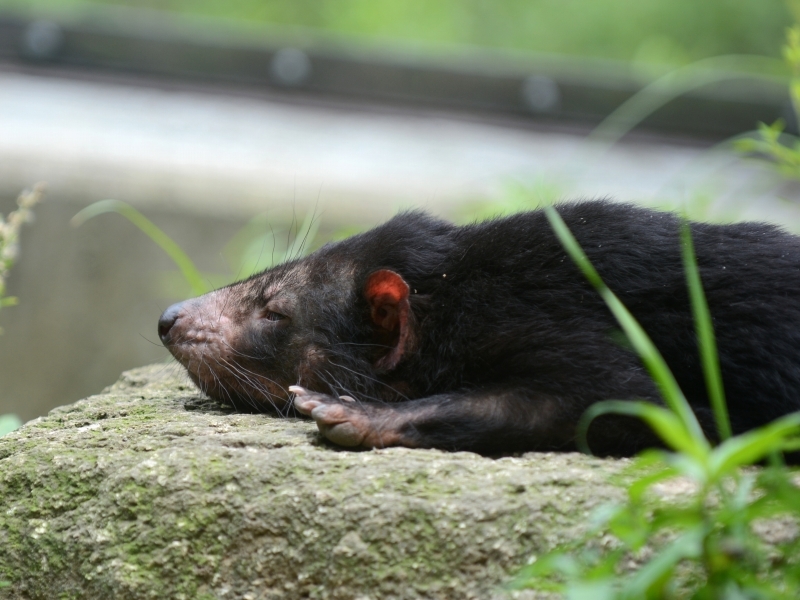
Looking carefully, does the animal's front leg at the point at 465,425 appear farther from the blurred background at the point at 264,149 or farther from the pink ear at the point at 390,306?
the blurred background at the point at 264,149

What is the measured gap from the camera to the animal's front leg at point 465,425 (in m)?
3.09

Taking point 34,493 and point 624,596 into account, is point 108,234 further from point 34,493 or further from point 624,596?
point 624,596

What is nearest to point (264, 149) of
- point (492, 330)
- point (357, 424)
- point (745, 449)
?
point (492, 330)

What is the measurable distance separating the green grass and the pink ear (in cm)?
1186

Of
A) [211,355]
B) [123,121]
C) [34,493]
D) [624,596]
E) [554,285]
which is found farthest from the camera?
[123,121]

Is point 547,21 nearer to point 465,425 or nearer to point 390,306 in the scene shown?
point 390,306


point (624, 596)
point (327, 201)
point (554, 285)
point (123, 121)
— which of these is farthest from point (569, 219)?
point (123, 121)

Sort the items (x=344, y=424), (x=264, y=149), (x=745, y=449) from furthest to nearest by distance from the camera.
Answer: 1. (x=264, y=149)
2. (x=344, y=424)
3. (x=745, y=449)

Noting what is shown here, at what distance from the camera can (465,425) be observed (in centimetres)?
310

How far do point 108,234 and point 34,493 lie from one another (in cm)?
458

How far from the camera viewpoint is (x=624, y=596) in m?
1.93

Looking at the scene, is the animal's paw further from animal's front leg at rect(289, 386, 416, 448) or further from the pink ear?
the pink ear

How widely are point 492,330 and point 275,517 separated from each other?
116 cm

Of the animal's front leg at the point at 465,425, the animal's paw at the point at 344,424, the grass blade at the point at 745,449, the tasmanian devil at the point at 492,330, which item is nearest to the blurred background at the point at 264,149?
the tasmanian devil at the point at 492,330
